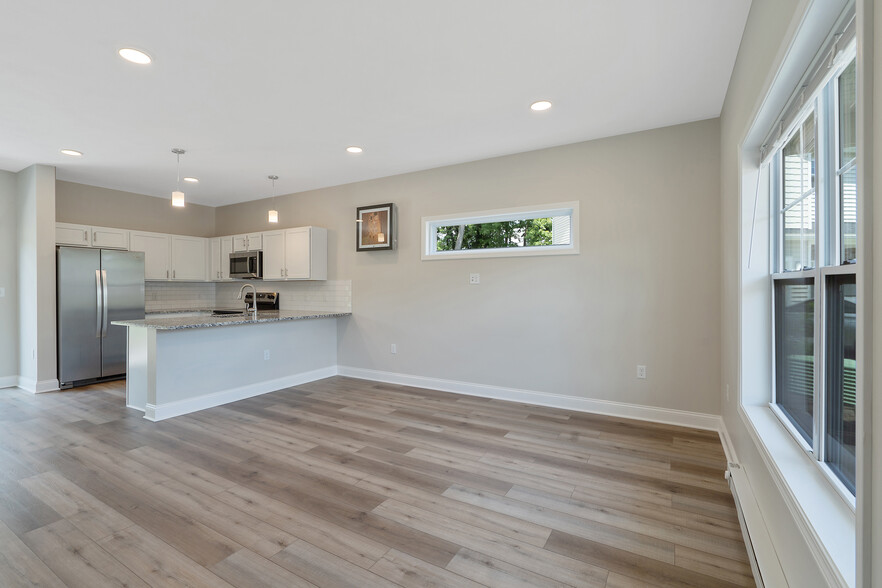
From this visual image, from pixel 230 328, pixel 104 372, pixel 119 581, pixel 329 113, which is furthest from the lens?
pixel 104 372

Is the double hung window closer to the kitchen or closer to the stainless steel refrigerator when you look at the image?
the kitchen

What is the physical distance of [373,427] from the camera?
357cm

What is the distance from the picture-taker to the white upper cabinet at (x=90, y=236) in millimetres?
5125

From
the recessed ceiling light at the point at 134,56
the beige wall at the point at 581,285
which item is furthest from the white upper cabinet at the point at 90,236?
the recessed ceiling light at the point at 134,56

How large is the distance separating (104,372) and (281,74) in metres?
4.76

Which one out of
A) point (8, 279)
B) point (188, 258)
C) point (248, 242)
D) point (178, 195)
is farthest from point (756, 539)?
point (8, 279)

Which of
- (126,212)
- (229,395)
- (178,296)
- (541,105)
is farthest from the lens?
(178,296)

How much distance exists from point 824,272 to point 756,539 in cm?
115

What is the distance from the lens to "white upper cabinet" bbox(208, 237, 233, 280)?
6434 millimetres

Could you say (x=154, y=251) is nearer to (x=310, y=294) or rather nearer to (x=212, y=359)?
(x=310, y=294)

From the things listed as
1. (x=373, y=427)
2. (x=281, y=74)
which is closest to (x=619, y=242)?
(x=373, y=427)

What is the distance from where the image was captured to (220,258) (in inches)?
259

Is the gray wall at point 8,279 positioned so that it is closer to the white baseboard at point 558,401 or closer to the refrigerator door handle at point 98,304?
the refrigerator door handle at point 98,304

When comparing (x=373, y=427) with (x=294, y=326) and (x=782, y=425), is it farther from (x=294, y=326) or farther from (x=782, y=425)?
(x=782, y=425)
